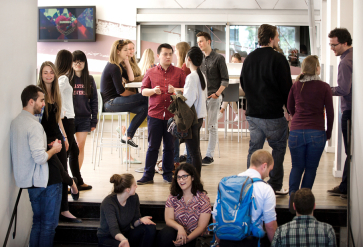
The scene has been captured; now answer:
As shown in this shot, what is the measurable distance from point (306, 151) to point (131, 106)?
2139 millimetres

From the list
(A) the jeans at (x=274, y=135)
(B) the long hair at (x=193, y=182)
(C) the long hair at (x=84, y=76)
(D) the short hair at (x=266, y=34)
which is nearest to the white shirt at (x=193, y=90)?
(A) the jeans at (x=274, y=135)

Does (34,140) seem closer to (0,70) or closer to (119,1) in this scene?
(0,70)

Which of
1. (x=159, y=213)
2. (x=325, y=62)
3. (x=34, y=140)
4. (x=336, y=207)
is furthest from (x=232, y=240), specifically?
(x=325, y=62)

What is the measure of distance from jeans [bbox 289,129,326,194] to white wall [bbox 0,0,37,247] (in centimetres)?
212

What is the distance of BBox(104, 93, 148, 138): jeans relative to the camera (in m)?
4.31

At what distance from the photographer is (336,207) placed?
3074 mm

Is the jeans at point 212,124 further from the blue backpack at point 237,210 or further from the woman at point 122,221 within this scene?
the blue backpack at point 237,210

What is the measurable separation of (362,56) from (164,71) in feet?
5.87

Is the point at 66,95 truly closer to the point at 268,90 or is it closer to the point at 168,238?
the point at 168,238

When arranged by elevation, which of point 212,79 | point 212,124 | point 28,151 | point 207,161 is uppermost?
point 212,79

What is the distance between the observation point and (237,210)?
236cm

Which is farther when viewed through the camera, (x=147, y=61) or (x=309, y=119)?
(x=147, y=61)

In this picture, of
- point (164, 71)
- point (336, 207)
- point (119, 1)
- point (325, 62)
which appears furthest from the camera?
point (119, 1)

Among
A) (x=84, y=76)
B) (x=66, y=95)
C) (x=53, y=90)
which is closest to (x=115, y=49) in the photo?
(x=84, y=76)
